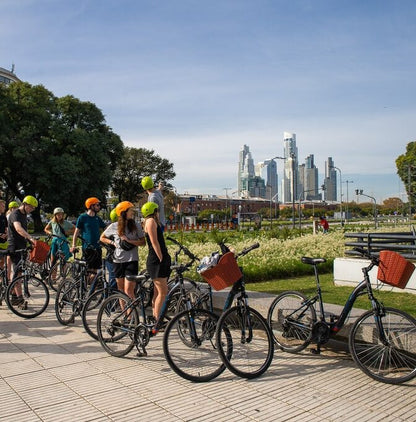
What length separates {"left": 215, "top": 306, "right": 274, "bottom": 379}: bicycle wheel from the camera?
482cm

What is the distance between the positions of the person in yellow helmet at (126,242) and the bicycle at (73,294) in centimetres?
50

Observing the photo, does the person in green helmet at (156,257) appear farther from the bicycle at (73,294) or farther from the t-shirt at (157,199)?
the t-shirt at (157,199)

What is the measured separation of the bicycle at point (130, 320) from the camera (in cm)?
544

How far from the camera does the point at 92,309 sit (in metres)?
6.33

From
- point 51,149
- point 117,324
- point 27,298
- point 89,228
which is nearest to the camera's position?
point 117,324

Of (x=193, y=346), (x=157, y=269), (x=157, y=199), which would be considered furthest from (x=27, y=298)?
(x=193, y=346)

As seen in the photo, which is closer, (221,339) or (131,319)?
(221,339)

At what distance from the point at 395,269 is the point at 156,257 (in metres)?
2.67

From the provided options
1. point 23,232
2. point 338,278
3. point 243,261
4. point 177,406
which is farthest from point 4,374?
point 243,261

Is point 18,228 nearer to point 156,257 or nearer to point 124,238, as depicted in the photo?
point 124,238

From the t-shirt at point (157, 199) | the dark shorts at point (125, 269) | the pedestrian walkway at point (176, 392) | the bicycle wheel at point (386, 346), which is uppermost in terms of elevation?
the t-shirt at point (157, 199)


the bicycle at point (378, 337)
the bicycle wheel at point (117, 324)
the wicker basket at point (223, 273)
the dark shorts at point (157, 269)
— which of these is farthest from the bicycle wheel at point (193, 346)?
the bicycle at point (378, 337)

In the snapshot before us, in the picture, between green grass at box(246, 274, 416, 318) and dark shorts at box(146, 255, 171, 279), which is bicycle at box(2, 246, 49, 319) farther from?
green grass at box(246, 274, 416, 318)

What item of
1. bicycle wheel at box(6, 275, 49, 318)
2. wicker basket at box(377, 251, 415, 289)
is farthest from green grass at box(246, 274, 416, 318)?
bicycle wheel at box(6, 275, 49, 318)
